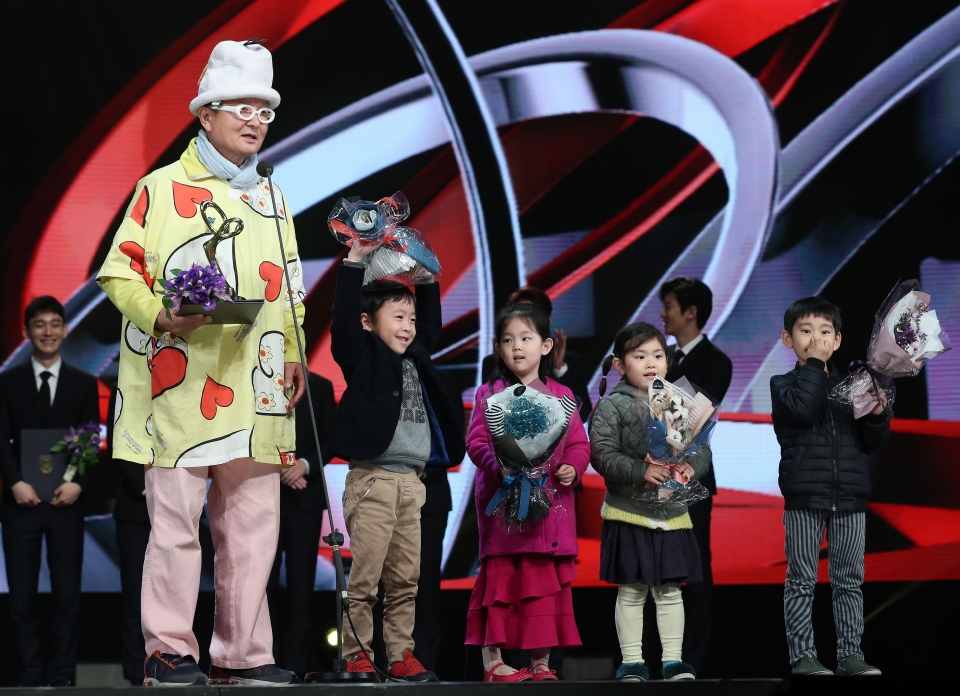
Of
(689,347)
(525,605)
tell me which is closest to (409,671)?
(525,605)

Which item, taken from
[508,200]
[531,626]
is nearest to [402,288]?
[531,626]

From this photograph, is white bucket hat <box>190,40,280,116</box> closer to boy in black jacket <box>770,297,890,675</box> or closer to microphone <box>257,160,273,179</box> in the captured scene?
microphone <box>257,160,273,179</box>

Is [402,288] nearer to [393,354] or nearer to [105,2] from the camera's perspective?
[393,354]

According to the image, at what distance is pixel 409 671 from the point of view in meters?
3.30

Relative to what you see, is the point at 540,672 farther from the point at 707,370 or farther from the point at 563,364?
the point at 707,370

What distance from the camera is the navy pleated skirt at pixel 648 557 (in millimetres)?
3568

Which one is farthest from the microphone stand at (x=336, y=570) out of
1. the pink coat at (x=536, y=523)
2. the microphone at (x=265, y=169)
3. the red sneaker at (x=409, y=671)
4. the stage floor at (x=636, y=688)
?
the pink coat at (x=536, y=523)

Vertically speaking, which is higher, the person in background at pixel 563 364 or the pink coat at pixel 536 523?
the person in background at pixel 563 364

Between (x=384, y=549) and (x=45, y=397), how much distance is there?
2.47 meters

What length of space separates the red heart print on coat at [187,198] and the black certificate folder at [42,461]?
7.80 feet

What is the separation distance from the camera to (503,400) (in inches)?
138

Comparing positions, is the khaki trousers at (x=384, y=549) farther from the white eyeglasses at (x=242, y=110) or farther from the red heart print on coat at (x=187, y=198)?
the white eyeglasses at (x=242, y=110)

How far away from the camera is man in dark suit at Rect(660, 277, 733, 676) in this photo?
189 inches

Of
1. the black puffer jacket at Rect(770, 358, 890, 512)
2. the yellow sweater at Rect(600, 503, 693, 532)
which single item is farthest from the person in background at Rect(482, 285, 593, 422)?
the black puffer jacket at Rect(770, 358, 890, 512)
